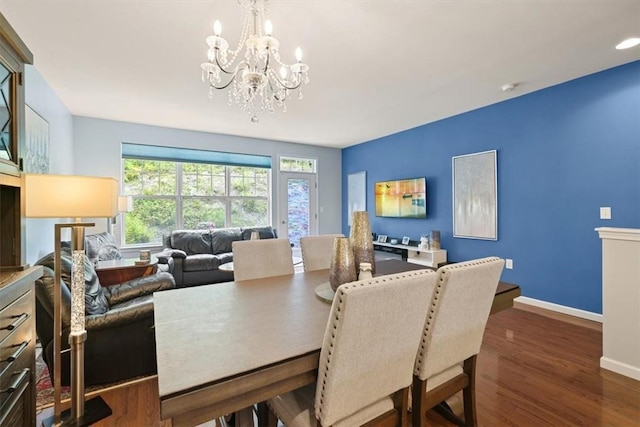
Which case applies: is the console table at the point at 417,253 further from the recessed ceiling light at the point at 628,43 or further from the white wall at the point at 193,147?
the recessed ceiling light at the point at 628,43

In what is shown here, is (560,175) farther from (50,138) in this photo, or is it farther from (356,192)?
(50,138)

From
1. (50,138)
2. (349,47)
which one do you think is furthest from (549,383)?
(50,138)

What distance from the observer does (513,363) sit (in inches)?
91.2

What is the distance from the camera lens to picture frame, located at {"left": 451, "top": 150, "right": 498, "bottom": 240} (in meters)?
3.99

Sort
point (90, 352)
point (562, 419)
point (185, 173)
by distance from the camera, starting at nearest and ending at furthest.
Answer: point (562, 419)
point (90, 352)
point (185, 173)

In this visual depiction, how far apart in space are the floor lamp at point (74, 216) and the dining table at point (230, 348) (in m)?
0.43

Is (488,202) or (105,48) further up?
(105,48)

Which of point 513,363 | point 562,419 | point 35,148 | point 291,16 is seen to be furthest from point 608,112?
point 35,148

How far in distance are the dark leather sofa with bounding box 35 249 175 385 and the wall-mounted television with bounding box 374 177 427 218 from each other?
13.5 ft

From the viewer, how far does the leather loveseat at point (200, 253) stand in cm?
441

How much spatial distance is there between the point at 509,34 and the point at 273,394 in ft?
9.60

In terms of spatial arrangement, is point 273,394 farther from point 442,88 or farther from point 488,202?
point 488,202

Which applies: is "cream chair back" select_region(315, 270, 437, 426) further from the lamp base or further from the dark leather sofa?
the dark leather sofa

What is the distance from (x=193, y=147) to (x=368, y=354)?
5.23 meters
